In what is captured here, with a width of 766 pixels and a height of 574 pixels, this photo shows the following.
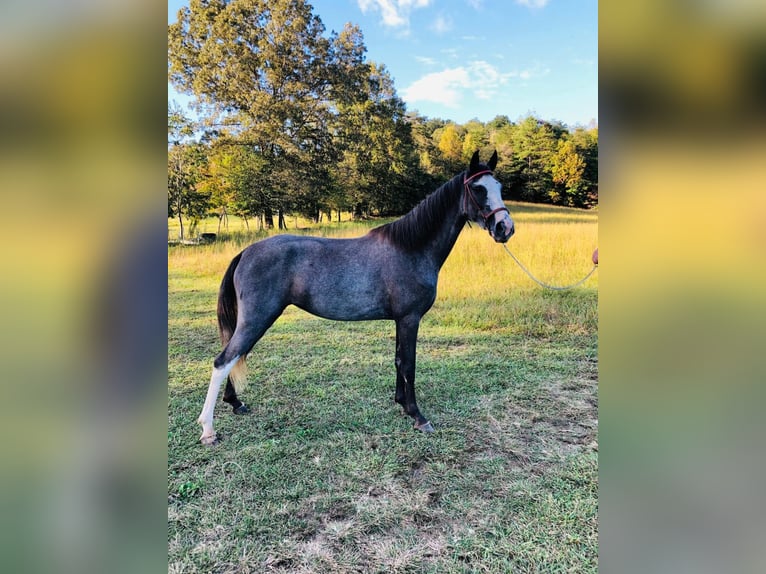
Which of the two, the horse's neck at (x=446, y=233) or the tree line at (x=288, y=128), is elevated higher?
the tree line at (x=288, y=128)

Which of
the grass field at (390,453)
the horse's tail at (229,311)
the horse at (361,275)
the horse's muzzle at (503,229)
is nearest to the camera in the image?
the grass field at (390,453)

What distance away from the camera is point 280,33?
21.1 ft

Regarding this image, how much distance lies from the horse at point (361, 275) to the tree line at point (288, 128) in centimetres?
351

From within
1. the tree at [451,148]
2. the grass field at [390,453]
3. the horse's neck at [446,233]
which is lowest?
the grass field at [390,453]

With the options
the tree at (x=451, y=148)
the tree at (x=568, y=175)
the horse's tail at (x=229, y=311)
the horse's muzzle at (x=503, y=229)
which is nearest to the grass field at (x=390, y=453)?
the horse's tail at (x=229, y=311)

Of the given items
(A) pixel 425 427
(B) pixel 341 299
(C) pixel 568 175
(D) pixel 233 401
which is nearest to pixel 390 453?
(A) pixel 425 427

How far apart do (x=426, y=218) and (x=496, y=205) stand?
493 millimetres

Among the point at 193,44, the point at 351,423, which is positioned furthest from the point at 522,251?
the point at 193,44

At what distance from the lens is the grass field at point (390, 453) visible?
5.30ft

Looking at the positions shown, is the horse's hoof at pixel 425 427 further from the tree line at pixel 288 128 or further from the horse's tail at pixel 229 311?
the tree line at pixel 288 128

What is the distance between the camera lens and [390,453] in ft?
7.61

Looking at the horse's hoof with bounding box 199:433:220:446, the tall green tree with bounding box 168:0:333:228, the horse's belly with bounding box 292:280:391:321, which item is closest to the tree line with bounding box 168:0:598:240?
the tall green tree with bounding box 168:0:333:228

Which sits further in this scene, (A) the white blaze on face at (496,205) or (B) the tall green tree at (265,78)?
(B) the tall green tree at (265,78)
